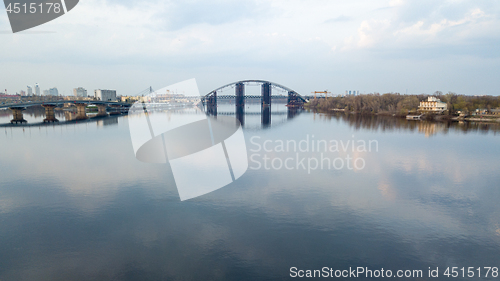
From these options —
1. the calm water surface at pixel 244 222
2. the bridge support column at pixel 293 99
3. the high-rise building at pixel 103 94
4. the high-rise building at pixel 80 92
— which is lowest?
the calm water surface at pixel 244 222

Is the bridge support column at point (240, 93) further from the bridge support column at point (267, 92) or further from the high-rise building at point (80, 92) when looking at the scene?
the high-rise building at point (80, 92)

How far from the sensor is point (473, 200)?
36.0 ft

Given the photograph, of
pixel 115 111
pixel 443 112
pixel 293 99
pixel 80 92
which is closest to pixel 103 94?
pixel 80 92

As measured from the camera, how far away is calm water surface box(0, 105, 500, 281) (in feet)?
22.6

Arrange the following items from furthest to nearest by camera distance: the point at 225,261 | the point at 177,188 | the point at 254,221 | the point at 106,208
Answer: the point at 177,188 → the point at 106,208 → the point at 254,221 → the point at 225,261

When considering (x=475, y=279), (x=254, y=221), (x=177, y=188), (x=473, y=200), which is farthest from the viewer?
(x=177, y=188)

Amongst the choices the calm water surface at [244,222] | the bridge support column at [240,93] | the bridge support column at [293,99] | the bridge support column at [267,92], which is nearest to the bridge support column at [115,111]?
the bridge support column at [240,93]

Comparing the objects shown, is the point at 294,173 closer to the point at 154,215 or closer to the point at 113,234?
the point at 154,215

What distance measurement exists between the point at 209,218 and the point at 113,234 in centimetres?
285

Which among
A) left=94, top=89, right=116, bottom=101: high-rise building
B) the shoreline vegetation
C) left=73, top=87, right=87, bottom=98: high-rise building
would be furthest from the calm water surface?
left=73, top=87, right=87, bottom=98: high-rise building

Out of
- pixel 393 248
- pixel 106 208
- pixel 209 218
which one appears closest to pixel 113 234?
pixel 106 208

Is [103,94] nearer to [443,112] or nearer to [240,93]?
[240,93]

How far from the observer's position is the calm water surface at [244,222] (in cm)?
690

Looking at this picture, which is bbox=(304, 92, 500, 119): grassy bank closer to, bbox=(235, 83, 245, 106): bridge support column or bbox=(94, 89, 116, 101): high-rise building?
bbox=(235, 83, 245, 106): bridge support column
